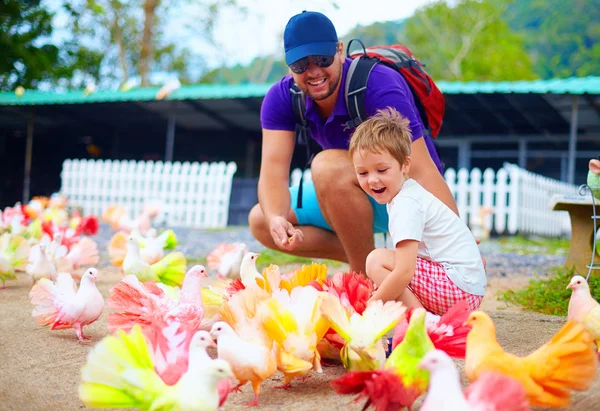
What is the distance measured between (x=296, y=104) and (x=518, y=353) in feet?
5.55

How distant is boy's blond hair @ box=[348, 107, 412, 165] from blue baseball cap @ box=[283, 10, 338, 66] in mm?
615

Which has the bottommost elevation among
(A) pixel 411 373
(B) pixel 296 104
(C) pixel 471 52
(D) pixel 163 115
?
(A) pixel 411 373

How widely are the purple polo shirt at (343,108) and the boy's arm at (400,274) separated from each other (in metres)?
0.73

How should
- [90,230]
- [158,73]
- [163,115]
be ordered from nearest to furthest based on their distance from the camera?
[90,230]
[163,115]
[158,73]

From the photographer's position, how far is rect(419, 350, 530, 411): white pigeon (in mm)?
1339

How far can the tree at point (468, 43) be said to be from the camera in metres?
→ 30.3

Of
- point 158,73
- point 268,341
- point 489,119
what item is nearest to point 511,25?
point 158,73

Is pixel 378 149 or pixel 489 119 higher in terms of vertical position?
pixel 489 119

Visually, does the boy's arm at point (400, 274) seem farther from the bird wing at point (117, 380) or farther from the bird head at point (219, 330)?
the bird wing at point (117, 380)

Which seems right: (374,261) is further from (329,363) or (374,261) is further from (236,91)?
(236,91)

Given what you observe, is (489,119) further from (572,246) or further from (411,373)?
(411,373)

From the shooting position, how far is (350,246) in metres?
3.29

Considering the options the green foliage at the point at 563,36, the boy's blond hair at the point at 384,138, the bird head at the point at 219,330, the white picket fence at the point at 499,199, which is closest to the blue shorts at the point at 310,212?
the boy's blond hair at the point at 384,138

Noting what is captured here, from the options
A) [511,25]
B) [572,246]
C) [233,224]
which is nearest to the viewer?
[572,246]
